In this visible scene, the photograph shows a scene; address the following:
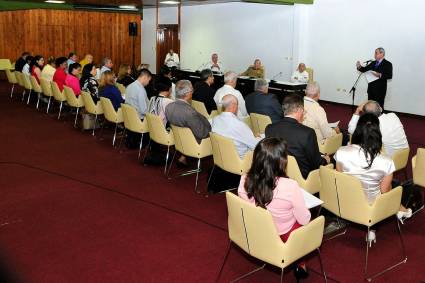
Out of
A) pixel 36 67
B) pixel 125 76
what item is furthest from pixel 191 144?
pixel 36 67

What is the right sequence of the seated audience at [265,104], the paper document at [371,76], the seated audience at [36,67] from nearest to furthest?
the seated audience at [265,104] → the paper document at [371,76] → the seated audience at [36,67]

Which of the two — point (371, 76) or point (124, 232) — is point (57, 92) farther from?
point (371, 76)

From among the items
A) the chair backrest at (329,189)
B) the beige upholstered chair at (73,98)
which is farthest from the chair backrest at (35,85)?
the chair backrest at (329,189)

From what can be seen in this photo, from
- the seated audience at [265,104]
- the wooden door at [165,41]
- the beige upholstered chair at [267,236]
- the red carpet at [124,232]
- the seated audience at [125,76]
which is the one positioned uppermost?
the wooden door at [165,41]

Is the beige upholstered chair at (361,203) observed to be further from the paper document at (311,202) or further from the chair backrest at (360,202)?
the paper document at (311,202)

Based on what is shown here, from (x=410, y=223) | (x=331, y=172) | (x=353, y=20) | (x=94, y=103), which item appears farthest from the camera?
(x=353, y=20)

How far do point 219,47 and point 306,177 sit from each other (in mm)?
12275

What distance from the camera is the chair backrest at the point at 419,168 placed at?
4.48 metres

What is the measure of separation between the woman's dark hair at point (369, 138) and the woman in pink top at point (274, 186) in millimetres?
951

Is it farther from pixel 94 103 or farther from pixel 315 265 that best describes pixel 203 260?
pixel 94 103

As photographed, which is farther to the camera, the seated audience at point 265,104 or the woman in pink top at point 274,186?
the seated audience at point 265,104

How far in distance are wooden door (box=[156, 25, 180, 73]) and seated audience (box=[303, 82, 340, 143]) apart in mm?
12942

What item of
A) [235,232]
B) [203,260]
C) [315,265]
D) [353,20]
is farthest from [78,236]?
[353,20]

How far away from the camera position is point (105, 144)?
7836 mm
